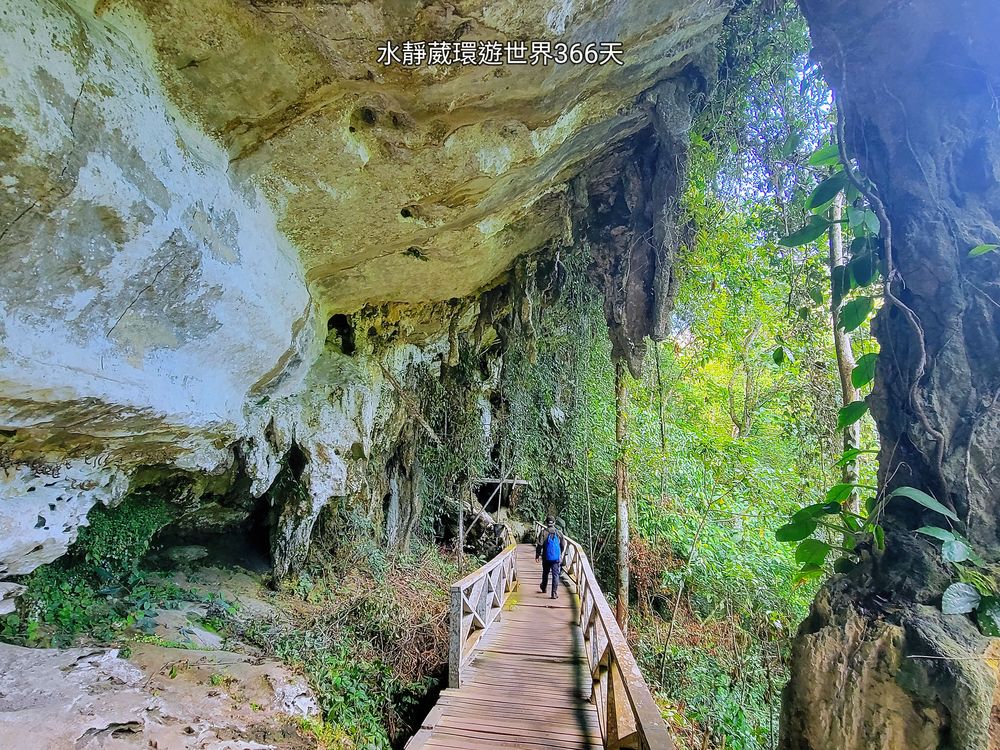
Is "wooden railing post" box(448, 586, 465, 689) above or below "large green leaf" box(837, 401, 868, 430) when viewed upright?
below

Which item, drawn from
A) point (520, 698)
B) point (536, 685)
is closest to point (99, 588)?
point (520, 698)

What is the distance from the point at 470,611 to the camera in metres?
5.50

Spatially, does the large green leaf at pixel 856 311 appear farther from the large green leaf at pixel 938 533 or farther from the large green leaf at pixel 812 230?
the large green leaf at pixel 938 533

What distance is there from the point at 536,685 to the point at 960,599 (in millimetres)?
4706

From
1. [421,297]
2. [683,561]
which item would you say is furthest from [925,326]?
[683,561]

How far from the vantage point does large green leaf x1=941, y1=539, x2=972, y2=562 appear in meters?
1.17

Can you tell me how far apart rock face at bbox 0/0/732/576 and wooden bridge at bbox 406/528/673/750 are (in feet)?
10.7

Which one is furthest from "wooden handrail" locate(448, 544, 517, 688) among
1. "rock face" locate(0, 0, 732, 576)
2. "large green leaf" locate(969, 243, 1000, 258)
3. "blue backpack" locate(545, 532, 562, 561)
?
"large green leaf" locate(969, 243, 1000, 258)

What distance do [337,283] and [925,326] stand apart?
550 centimetres

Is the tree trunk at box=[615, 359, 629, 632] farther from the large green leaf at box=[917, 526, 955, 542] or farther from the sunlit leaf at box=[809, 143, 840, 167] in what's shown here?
the large green leaf at box=[917, 526, 955, 542]

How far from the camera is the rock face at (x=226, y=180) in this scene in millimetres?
2266

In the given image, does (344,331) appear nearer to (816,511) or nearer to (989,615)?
(816,511)

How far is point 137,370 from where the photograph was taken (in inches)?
120

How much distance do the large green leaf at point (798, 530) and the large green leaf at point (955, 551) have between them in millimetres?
335
